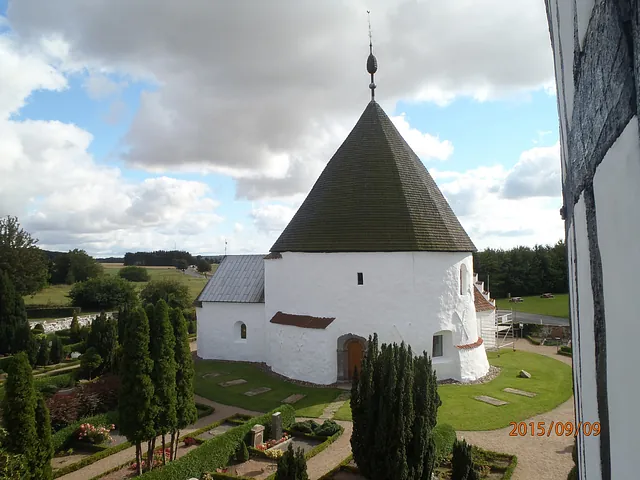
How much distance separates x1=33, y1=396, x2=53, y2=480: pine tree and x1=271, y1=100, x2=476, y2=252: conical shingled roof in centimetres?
1109

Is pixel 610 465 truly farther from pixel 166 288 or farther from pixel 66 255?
pixel 66 255

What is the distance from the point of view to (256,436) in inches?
496

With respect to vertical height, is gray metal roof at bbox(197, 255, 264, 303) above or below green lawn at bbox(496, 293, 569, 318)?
above

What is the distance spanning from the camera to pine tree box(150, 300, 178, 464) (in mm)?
10617

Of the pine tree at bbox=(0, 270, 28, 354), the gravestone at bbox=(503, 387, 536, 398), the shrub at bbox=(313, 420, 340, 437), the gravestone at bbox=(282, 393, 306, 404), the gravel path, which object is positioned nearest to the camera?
the gravel path

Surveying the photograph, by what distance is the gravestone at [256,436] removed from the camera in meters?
12.5

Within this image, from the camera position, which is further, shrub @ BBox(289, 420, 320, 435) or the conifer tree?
shrub @ BBox(289, 420, 320, 435)

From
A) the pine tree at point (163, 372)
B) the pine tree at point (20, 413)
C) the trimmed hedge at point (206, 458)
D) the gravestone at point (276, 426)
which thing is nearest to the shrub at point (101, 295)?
the gravestone at point (276, 426)

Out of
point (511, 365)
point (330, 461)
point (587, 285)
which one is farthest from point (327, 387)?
point (587, 285)

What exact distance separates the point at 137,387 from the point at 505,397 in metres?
12.4

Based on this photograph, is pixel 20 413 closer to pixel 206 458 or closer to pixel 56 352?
pixel 206 458

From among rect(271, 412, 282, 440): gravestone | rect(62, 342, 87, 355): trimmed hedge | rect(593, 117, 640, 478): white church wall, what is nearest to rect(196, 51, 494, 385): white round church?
rect(271, 412, 282, 440): gravestone

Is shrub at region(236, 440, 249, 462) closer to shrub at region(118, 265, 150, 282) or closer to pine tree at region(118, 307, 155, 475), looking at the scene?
pine tree at region(118, 307, 155, 475)
